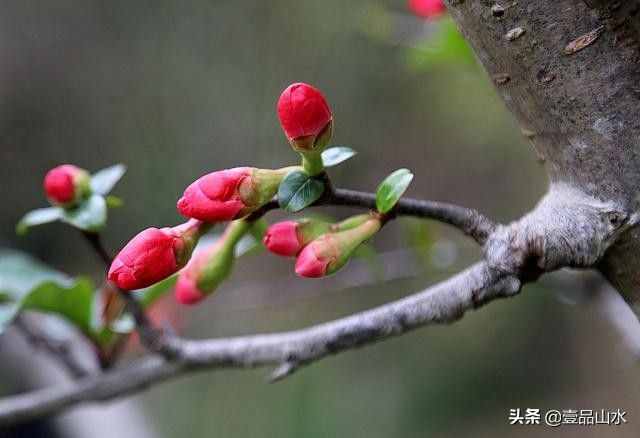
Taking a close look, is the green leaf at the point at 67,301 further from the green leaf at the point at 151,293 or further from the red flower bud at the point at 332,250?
the red flower bud at the point at 332,250

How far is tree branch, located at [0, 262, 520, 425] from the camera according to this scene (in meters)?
0.30

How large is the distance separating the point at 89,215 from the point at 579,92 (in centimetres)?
27

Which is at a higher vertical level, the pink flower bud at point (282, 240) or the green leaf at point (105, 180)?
the green leaf at point (105, 180)

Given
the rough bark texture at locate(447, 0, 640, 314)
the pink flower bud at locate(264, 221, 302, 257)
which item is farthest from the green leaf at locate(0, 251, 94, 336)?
the rough bark texture at locate(447, 0, 640, 314)

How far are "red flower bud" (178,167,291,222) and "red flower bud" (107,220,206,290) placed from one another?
0.07 ft

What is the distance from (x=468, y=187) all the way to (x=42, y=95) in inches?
43.5

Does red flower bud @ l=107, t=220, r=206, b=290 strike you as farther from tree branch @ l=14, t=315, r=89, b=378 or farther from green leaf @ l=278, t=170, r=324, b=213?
tree branch @ l=14, t=315, r=89, b=378

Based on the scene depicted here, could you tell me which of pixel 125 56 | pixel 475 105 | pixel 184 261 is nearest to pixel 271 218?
pixel 475 105

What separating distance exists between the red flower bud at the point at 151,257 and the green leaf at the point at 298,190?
0.05 metres

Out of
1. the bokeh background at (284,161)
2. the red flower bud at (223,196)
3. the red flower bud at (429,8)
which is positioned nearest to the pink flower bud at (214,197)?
the red flower bud at (223,196)

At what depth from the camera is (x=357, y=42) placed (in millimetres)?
1640

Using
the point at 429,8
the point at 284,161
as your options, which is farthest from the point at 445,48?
the point at 284,161

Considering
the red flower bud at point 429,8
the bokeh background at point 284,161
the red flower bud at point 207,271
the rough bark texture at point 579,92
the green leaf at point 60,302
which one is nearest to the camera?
the rough bark texture at point 579,92

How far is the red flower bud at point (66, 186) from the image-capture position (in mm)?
392
